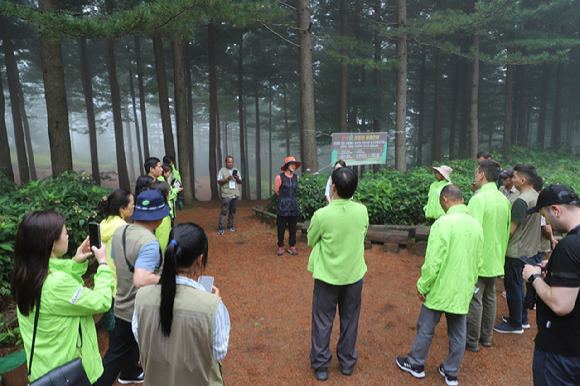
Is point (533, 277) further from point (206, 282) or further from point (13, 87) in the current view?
point (13, 87)

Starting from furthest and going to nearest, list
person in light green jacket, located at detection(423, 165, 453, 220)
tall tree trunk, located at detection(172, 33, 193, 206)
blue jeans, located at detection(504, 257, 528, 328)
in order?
tall tree trunk, located at detection(172, 33, 193, 206) → person in light green jacket, located at detection(423, 165, 453, 220) → blue jeans, located at detection(504, 257, 528, 328)

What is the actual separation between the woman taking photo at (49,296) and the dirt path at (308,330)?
1.92 meters

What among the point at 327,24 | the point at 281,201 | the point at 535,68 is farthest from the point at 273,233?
the point at 535,68

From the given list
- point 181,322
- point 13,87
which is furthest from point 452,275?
point 13,87

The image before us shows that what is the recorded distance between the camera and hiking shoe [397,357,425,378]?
3.55 m

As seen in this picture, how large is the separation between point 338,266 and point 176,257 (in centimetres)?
201

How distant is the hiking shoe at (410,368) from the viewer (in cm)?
355

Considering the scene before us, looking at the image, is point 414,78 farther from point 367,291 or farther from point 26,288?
point 26,288

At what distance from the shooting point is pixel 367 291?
584 centimetres

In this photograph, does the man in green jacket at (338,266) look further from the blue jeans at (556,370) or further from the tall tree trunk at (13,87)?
the tall tree trunk at (13,87)

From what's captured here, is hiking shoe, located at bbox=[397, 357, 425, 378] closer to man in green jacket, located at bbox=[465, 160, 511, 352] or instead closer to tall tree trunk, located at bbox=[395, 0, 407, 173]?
man in green jacket, located at bbox=[465, 160, 511, 352]

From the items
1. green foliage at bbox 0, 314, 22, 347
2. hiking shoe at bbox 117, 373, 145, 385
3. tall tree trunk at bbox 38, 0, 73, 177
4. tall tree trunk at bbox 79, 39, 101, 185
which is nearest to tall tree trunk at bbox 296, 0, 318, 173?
tall tree trunk at bbox 38, 0, 73, 177

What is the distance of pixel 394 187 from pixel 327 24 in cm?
1598

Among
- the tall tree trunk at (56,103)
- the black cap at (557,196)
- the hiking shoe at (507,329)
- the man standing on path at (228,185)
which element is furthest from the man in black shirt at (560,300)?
the tall tree trunk at (56,103)
